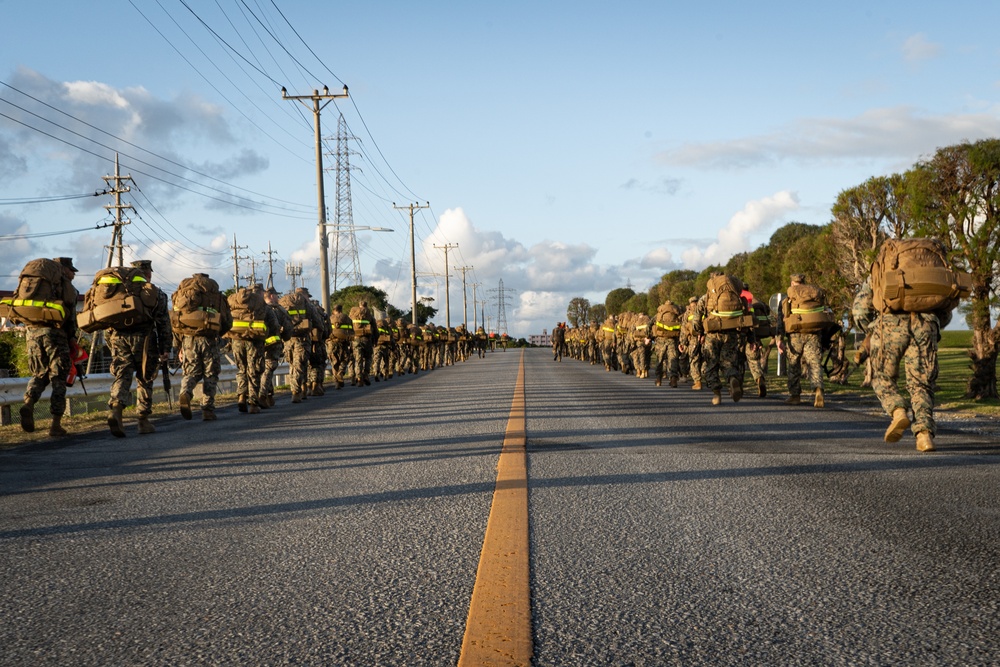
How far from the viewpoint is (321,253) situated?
35.9m

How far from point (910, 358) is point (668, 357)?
1257cm

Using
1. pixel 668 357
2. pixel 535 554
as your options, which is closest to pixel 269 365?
pixel 668 357

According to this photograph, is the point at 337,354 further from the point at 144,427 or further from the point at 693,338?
the point at 144,427

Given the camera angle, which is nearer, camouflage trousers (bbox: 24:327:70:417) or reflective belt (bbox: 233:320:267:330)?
camouflage trousers (bbox: 24:327:70:417)

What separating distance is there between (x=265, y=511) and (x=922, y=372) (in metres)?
6.35

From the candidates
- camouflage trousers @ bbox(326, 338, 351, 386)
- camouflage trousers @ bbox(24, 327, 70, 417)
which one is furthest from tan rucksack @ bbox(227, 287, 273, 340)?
camouflage trousers @ bbox(326, 338, 351, 386)

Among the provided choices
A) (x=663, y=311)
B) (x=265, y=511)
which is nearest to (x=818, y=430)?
(x=265, y=511)

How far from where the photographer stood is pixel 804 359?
15062 mm

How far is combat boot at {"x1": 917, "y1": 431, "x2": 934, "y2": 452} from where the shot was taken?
26.2 feet

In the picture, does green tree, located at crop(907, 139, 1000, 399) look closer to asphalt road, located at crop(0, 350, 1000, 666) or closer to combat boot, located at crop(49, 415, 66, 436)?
asphalt road, located at crop(0, 350, 1000, 666)

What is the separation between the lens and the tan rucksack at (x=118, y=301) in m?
10.7

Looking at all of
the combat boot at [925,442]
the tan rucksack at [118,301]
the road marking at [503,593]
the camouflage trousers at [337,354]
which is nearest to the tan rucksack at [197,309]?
the tan rucksack at [118,301]

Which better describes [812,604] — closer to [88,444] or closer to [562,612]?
[562,612]

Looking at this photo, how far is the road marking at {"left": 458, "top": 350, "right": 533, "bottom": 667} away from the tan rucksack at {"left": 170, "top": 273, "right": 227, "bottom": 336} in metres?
8.08
